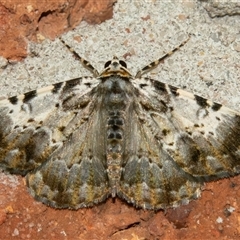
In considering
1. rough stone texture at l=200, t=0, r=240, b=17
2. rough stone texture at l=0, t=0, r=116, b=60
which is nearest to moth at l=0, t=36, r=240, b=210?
rough stone texture at l=0, t=0, r=116, b=60

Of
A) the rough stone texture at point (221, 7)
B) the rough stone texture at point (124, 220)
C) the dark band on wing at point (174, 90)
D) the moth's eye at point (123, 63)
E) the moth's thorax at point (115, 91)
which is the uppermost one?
the rough stone texture at point (221, 7)

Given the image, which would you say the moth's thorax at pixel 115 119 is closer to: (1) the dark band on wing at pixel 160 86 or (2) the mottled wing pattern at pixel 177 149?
(2) the mottled wing pattern at pixel 177 149

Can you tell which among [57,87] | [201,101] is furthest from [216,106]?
[57,87]

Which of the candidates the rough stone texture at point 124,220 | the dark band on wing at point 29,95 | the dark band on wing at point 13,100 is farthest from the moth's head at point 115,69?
the rough stone texture at point 124,220

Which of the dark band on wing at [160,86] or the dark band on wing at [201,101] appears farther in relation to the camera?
the dark band on wing at [160,86]

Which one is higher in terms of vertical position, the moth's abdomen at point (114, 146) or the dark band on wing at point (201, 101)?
the dark band on wing at point (201, 101)

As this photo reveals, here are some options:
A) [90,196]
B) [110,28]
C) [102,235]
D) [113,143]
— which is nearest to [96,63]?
[110,28]

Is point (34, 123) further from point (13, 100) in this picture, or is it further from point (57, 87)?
point (57, 87)
